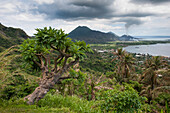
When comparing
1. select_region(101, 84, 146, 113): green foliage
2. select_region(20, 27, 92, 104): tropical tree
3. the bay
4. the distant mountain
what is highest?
the distant mountain

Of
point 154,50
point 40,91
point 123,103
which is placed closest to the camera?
point 123,103

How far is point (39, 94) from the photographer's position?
4.67 meters

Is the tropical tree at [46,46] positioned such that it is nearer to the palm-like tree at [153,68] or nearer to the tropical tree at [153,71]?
the tropical tree at [153,71]

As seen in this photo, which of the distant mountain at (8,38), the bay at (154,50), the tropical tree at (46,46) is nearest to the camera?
A: the tropical tree at (46,46)

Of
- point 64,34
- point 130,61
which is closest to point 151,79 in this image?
point 130,61

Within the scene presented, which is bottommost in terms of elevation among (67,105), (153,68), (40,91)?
(153,68)

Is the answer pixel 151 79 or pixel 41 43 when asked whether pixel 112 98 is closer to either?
pixel 41 43

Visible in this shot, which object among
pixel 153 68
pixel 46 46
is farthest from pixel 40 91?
pixel 153 68

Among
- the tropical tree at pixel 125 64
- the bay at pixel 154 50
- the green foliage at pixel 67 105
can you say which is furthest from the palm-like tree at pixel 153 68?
the bay at pixel 154 50

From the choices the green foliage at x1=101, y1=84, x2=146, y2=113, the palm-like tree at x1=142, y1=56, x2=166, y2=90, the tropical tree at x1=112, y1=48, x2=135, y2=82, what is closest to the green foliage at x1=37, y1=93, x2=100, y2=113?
the green foliage at x1=101, y1=84, x2=146, y2=113

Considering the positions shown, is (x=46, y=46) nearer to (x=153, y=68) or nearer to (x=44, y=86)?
(x=44, y=86)

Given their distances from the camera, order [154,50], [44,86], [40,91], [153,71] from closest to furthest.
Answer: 1. [40,91]
2. [44,86]
3. [153,71]
4. [154,50]

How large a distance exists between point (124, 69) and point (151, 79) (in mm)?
4339

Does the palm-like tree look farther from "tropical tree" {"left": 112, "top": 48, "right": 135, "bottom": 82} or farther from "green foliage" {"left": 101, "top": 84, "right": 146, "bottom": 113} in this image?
"green foliage" {"left": 101, "top": 84, "right": 146, "bottom": 113}
